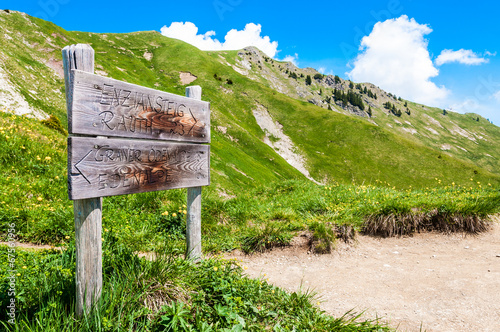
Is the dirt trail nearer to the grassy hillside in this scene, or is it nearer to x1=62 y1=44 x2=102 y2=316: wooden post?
→ x1=62 y1=44 x2=102 y2=316: wooden post

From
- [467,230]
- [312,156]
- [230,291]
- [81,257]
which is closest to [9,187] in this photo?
[81,257]

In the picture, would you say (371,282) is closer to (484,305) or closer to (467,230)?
(484,305)

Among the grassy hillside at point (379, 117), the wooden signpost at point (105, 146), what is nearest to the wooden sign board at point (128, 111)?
the wooden signpost at point (105, 146)

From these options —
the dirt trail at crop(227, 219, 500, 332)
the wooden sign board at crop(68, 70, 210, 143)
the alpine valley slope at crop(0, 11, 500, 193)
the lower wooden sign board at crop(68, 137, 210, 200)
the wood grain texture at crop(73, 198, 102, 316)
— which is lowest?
the dirt trail at crop(227, 219, 500, 332)

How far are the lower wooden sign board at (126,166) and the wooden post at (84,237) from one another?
24 cm

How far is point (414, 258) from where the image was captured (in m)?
6.46

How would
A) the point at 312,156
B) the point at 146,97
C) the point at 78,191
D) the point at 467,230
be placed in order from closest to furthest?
the point at 78,191 → the point at 146,97 → the point at 467,230 → the point at 312,156

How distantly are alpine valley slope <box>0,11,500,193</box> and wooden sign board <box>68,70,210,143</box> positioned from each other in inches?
389

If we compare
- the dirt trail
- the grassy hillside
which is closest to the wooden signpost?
the dirt trail

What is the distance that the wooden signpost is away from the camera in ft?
9.23

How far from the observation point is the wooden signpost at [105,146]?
281cm

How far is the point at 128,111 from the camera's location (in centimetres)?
333

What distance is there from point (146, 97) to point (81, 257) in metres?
→ 2.10

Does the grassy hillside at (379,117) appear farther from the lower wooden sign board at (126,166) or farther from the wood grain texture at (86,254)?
the wood grain texture at (86,254)
